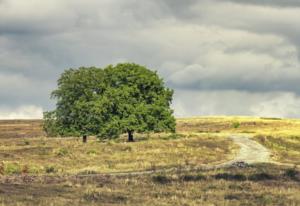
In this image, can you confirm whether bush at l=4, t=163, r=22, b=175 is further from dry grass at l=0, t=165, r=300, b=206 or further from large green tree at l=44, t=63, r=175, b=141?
large green tree at l=44, t=63, r=175, b=141

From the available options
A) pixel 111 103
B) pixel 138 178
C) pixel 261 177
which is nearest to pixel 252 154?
pixel 111 103

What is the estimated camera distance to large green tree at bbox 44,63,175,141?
8712 cm

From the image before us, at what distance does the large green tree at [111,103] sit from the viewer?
87125mm

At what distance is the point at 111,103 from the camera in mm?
87500

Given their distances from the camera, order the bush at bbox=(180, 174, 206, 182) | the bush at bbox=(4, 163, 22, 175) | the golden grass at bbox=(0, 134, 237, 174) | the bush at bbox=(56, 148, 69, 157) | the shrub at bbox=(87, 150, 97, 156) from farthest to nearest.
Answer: the shrub at bbox=(87, 150, 97, 156) < the bush at bbox=(56, 148, 69, 157) < the golden grass at bbox=(0, 134, 237, 174) < the bush at bbox=(4, 163, 22, 175) < the bush at bbox=(180, 174, 206, 182)

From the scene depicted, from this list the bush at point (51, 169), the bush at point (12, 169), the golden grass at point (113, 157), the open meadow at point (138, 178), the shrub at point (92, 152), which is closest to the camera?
the open meadow at point (138, 178)

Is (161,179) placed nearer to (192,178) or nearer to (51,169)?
(192,178)

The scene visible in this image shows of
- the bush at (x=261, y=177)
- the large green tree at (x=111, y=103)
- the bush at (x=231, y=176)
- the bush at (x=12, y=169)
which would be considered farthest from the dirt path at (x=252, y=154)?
the bush at (x=12, y=169)

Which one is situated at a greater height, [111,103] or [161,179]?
[111,103]

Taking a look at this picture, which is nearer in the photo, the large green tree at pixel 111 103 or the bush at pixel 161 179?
the bush at pixel 161 179

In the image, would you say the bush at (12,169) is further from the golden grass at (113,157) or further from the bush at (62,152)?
the bush at (62,152)

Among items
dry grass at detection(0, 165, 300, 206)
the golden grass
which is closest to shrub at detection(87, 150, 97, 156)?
the golden grass

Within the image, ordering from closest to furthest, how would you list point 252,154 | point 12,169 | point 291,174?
1. point 291,174
2. point 12,169
3. point 252,154

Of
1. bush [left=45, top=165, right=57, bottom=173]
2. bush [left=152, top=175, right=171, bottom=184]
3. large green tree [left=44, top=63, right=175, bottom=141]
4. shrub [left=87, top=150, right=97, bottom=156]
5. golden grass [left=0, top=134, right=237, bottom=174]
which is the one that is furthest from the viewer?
large green tree [left=44, top=63, right=175, bottom=141]
